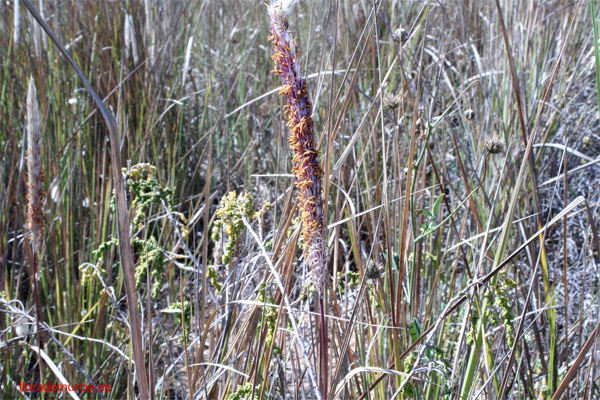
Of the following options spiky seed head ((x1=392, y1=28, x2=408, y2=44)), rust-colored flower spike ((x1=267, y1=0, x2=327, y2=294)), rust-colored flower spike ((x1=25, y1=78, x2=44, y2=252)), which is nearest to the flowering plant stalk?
rust-colored flower spike ((x1=267, y1=0, x2=327, y2=294))

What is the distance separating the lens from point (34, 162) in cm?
85

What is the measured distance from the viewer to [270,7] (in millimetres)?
543

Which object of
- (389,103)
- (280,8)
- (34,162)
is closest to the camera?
(280,8)

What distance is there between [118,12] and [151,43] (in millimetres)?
348

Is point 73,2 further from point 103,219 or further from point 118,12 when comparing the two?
point 103,219

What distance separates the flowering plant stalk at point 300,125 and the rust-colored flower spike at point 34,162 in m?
0.46

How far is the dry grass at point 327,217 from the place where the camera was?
853mm

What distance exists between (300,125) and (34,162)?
517mm

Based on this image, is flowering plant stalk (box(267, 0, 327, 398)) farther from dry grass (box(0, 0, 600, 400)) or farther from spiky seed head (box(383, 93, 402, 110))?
spiky seed head (box(383, 93, 402, 110))

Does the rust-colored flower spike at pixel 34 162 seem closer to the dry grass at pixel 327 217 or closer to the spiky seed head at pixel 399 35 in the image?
the dry grass at pixel 327 217

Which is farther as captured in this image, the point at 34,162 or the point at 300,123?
the point at 34,162

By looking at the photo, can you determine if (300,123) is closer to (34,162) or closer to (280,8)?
(280,8)

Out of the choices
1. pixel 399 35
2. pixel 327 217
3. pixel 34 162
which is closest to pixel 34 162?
pixel 34 162

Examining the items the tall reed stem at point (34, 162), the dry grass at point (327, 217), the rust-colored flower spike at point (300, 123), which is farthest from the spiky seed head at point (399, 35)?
the tall reed stem at point (34, 162)
